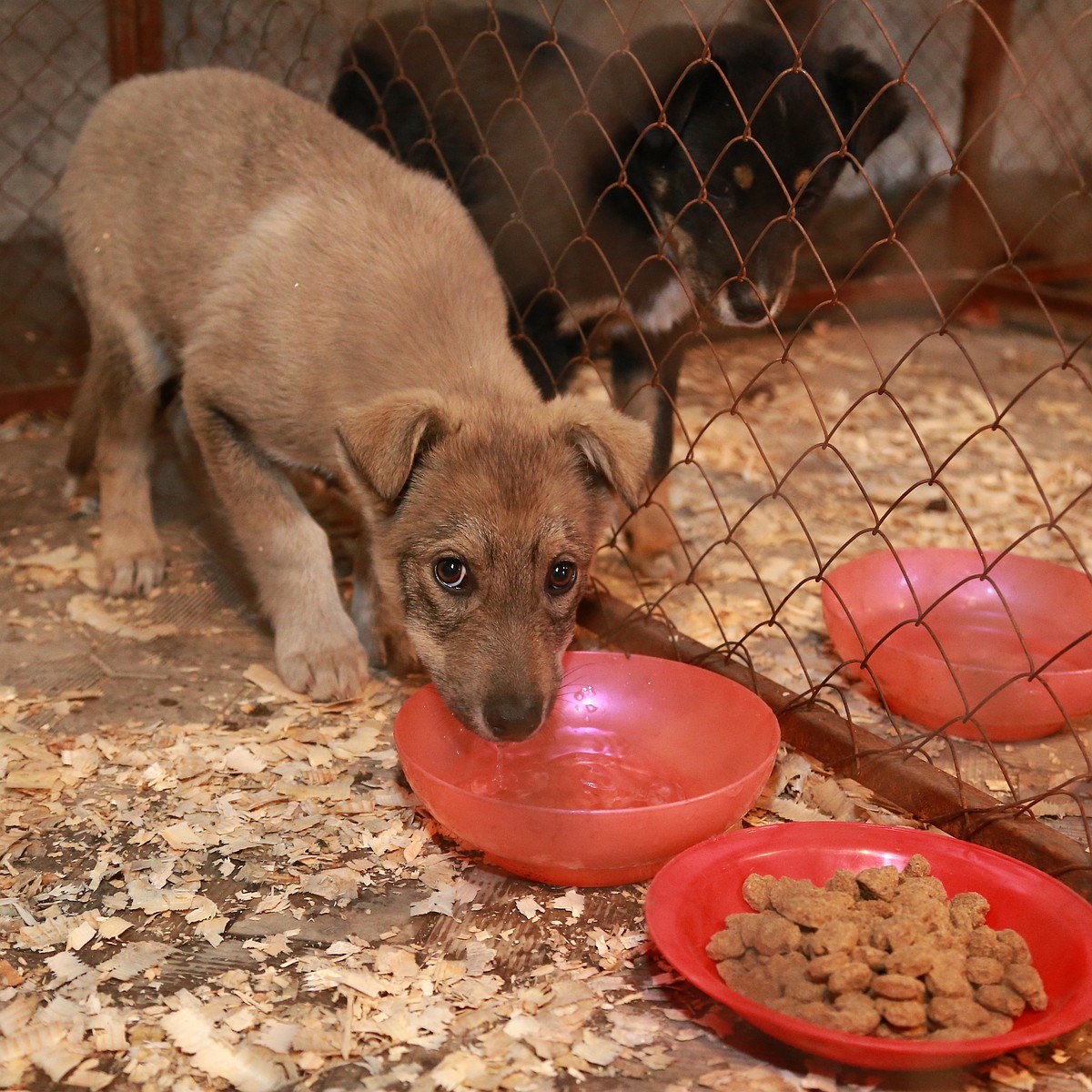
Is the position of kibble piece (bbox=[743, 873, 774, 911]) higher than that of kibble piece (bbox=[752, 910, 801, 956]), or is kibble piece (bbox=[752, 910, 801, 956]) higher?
kibble piece (bbox=[752, 910, 801, 956])

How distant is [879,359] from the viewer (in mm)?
8172

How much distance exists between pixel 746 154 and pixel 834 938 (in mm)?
2580

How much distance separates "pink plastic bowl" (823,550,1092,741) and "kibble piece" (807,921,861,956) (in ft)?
3.59

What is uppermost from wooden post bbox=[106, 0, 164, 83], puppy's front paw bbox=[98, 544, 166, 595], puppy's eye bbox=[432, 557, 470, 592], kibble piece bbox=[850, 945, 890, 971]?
wooden post bbox=[106, 0, 164, 83]

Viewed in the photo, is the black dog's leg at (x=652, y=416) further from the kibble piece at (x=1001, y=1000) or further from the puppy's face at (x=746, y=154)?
the kibble piece at (x=1001, y=1000)

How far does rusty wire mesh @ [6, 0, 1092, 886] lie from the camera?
3.71 meters

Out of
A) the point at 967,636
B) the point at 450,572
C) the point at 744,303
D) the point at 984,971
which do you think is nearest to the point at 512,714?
the point at 450,572

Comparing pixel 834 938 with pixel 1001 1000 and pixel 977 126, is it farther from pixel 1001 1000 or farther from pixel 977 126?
pixel 977 126

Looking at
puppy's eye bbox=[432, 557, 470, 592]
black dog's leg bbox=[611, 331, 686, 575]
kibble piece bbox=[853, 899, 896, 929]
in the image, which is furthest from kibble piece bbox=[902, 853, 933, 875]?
black dog's leg bbox=[611, 331, 686, 575]

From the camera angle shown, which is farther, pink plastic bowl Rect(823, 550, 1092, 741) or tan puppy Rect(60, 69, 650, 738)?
pink plastic bowl Rect(823, 550, 1092, 741)

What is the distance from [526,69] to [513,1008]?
3.33 m

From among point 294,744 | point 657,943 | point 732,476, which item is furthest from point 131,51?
point 657,943

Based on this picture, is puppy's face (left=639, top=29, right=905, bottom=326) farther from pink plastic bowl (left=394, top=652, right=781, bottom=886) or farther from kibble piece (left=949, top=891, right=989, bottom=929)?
kibble piece (left=949, top=891, right=989, bottom=929)

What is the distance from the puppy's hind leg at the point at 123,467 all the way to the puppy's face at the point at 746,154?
6.81 feet
